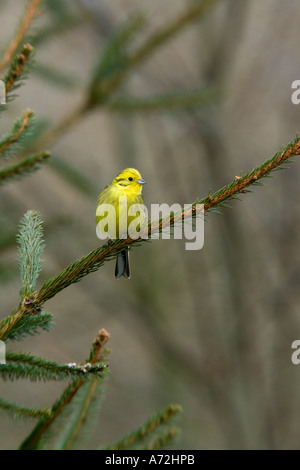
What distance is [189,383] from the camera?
21.0ft

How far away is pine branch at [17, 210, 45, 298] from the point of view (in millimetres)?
1188

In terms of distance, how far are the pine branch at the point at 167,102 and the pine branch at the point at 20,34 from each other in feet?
2.55

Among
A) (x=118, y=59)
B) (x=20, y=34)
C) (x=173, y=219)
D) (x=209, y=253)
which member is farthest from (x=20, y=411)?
(x=209, y=253)

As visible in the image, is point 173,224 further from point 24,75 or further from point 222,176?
point 222,176

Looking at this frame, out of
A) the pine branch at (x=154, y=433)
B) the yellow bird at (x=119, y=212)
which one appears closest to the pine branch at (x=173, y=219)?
the pine branch at (x=154, y=433)

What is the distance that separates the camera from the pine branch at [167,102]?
8.20 ft

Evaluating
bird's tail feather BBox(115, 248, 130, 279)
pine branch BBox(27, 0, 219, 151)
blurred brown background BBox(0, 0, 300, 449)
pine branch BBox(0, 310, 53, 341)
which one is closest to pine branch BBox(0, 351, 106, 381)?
pine branch BBox(0, 310, 53, 341)

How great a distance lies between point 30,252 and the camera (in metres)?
1.25

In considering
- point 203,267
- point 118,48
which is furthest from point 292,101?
point 118,48

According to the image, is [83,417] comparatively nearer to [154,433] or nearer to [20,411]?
[154,433]

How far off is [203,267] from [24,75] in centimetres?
504

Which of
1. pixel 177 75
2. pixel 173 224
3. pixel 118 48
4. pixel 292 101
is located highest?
pixel 177 75

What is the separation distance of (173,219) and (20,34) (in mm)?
874
